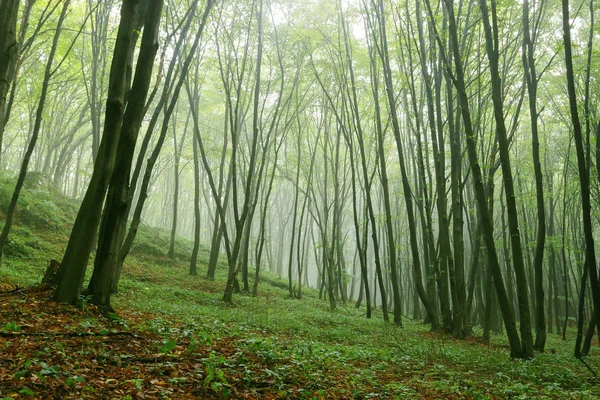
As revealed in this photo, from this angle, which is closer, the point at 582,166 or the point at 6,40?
the point at 6,40

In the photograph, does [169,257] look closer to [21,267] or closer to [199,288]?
[199,288]

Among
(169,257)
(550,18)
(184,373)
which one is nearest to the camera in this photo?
(184,373)

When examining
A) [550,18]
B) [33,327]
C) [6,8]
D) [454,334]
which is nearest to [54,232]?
[6,8]

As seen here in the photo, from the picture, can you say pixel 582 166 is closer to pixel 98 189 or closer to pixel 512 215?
pixel 512 215

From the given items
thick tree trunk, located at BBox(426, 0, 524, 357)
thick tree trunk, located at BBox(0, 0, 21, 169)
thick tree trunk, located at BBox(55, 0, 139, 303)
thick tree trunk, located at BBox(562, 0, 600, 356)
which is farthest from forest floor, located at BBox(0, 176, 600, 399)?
thick tree trunk, located at BBox(0, 0, 21, 169)

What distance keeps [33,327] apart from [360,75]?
13.3m

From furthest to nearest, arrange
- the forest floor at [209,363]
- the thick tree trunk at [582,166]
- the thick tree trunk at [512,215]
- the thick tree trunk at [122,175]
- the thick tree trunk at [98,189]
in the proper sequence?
the thick tree trunk at [512,215]
the thick tree trunk at [582,166]
the thick tree trunk at [122,175]
the thick tree trunk at [98,189]
the forest floor at [209,363]

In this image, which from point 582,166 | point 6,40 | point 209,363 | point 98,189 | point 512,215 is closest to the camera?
point 209,363

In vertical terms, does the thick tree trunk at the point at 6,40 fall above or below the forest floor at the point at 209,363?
above

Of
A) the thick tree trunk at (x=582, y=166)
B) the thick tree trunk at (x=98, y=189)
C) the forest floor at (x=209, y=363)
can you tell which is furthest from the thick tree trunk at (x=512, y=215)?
the thick tree trunk at (x=98, y=189)

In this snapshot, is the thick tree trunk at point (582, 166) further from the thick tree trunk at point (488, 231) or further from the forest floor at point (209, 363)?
the forest floor at point (209, 363)

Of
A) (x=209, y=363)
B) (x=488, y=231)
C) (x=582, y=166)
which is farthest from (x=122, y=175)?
(x=582, y=166)

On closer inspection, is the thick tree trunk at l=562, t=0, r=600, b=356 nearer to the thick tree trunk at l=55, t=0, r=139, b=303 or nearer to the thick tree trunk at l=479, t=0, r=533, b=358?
the thick tree trunk at l=479, t=0, r=533, b=358

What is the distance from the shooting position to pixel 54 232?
12719 mm
